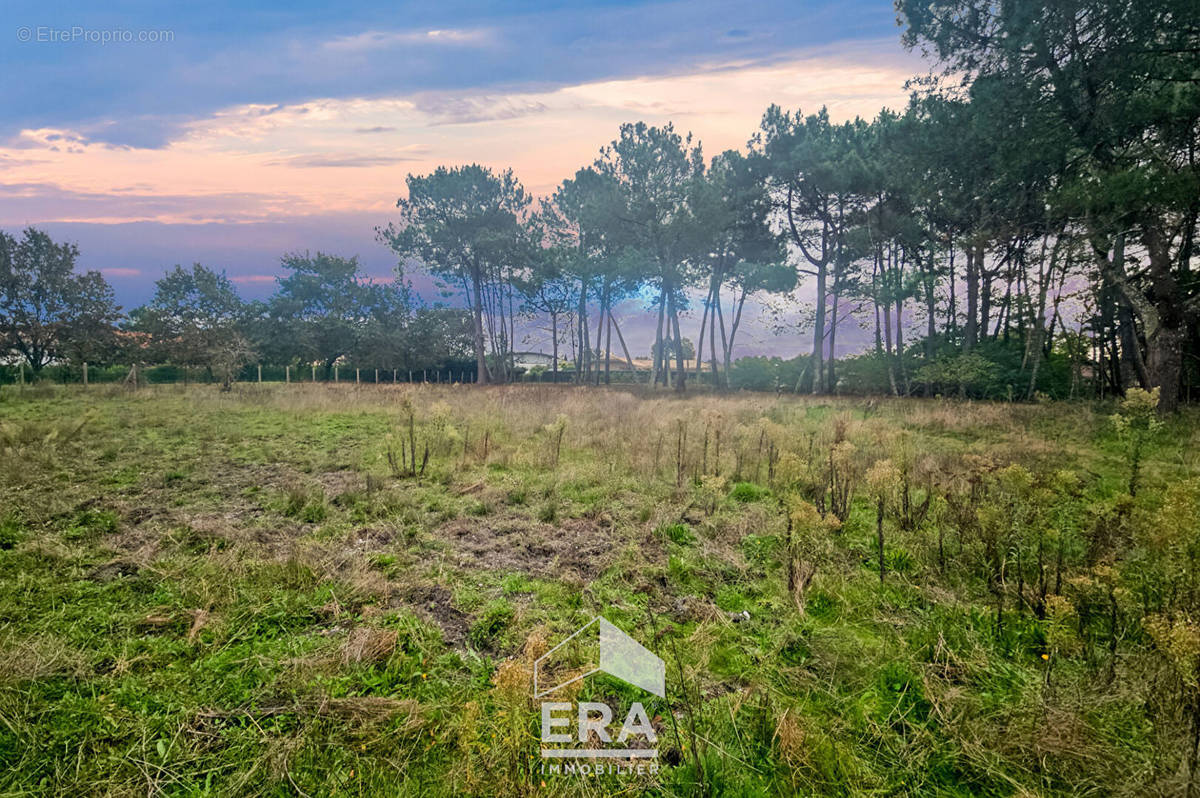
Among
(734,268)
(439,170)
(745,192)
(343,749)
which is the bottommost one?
(343,749)

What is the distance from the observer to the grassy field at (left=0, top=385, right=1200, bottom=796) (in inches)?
75.9

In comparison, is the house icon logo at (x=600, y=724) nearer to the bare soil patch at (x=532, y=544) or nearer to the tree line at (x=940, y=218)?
the bare soil patch at (x=532, y=544)

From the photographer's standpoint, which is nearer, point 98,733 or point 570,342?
point 98,733

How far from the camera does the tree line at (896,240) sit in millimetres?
11070

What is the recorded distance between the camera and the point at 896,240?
2305cm

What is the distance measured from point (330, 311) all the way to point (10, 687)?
4569cm

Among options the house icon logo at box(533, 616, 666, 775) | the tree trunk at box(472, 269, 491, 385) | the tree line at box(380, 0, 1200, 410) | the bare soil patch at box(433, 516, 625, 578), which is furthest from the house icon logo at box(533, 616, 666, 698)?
the tree trunk at box(472, 269, 491, 385)

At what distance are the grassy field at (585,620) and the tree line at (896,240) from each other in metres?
9.32

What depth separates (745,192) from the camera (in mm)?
24953

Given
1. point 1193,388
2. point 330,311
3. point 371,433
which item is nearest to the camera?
point 371,433

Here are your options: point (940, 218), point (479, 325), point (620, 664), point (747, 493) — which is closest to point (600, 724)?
point (620, 664)

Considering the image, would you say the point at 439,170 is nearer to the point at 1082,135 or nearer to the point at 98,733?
the point at 1082,135

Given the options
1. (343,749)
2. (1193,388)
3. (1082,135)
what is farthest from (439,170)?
(1193,388)

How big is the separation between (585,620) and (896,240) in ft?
85.4
